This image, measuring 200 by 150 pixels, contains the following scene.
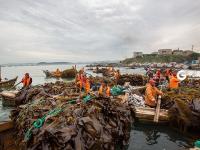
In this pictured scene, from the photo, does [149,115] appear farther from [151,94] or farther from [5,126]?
[5,126]

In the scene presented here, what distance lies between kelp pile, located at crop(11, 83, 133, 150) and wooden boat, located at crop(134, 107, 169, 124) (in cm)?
277

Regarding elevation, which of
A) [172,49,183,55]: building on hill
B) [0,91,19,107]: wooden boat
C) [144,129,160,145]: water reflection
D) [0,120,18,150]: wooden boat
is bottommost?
[144,129,160,145]: water reflection

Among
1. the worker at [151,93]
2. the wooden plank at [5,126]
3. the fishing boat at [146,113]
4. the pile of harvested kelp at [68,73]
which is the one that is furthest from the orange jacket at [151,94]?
the pile of harvested kelp at [68,73]

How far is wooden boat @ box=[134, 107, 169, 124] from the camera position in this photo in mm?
13133

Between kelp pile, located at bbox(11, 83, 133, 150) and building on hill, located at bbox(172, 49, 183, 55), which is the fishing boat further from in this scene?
building on hill, located at bbox(172, 49, 183, 55)

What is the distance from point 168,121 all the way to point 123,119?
3.85 m

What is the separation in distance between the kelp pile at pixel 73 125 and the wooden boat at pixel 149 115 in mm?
2770

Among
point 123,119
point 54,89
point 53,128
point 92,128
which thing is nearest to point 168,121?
point 123,119

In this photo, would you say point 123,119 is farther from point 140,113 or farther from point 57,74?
point 57,74

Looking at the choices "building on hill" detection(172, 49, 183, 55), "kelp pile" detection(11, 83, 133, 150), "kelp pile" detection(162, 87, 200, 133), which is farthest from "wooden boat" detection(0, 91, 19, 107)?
"building on hill" detection(172, 49, 183, 55)

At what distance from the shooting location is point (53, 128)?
704 centimetres

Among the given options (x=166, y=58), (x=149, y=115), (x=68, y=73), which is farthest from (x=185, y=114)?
(x=166, y=58)

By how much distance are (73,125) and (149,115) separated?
6.96 metres

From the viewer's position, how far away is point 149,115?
1338 cm
